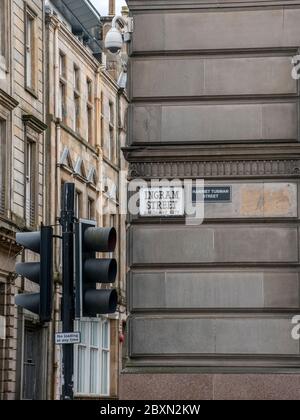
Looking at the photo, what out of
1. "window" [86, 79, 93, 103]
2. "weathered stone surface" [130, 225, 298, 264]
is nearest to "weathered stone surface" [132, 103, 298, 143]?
"weathered stone surface" [130, 225, 298, 264]

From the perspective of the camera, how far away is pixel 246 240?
54.3ft

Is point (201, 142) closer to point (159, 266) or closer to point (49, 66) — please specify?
point (159, 266)

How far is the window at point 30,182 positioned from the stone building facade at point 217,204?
69.3ft

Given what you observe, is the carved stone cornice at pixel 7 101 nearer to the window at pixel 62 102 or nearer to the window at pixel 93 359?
the window at pixel 62 102

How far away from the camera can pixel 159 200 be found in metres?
16.8

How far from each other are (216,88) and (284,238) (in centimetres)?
229

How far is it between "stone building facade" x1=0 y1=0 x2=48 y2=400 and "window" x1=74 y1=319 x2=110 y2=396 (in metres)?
5.31

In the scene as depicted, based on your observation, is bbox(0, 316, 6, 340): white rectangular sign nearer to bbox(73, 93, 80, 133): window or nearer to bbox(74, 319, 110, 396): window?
bbox(74, 319, 110, 396): window

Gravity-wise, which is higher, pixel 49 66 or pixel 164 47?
pixel 49 66

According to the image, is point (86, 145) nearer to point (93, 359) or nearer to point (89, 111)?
point (89, 111)

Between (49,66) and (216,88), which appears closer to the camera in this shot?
(216,88)

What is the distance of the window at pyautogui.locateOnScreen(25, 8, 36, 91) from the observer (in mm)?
39219
